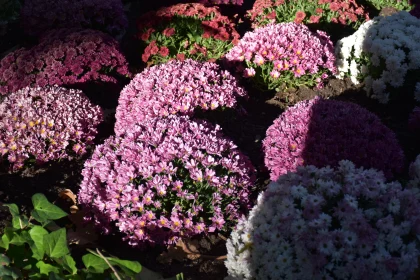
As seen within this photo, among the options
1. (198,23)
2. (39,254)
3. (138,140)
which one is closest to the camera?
(39,254)

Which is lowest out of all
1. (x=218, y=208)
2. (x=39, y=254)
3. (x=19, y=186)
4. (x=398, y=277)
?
(x=19, y=186)

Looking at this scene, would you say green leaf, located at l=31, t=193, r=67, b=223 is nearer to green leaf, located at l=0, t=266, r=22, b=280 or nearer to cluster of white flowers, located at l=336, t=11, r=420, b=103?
green leaf, located at l=0, t=266, r=22, b=280

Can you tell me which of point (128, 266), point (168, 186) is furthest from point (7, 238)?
point (168, 186)

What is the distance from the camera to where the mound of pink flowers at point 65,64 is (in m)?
5.18

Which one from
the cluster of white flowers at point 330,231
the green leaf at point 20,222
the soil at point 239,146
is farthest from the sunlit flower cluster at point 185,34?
the green leaf at point 20,222

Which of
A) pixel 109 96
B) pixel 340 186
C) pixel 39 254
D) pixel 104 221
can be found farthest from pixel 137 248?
pixel 109 96

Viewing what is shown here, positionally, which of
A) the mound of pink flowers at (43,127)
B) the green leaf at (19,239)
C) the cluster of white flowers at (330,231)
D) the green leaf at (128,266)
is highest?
the green leaf at (128,266)

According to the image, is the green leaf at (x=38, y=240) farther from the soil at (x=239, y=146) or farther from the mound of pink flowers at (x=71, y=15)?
the mound of pink flowers at (x=71, y=15)

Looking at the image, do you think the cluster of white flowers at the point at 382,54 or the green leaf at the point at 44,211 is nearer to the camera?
the green leaf at the point at 44,211

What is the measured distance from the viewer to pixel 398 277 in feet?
8.13

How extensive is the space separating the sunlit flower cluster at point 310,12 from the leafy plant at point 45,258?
15.8 feet

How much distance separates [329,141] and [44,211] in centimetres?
226

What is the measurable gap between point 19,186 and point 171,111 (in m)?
1.44

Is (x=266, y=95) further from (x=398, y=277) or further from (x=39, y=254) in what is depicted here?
(x=39, y=254)
